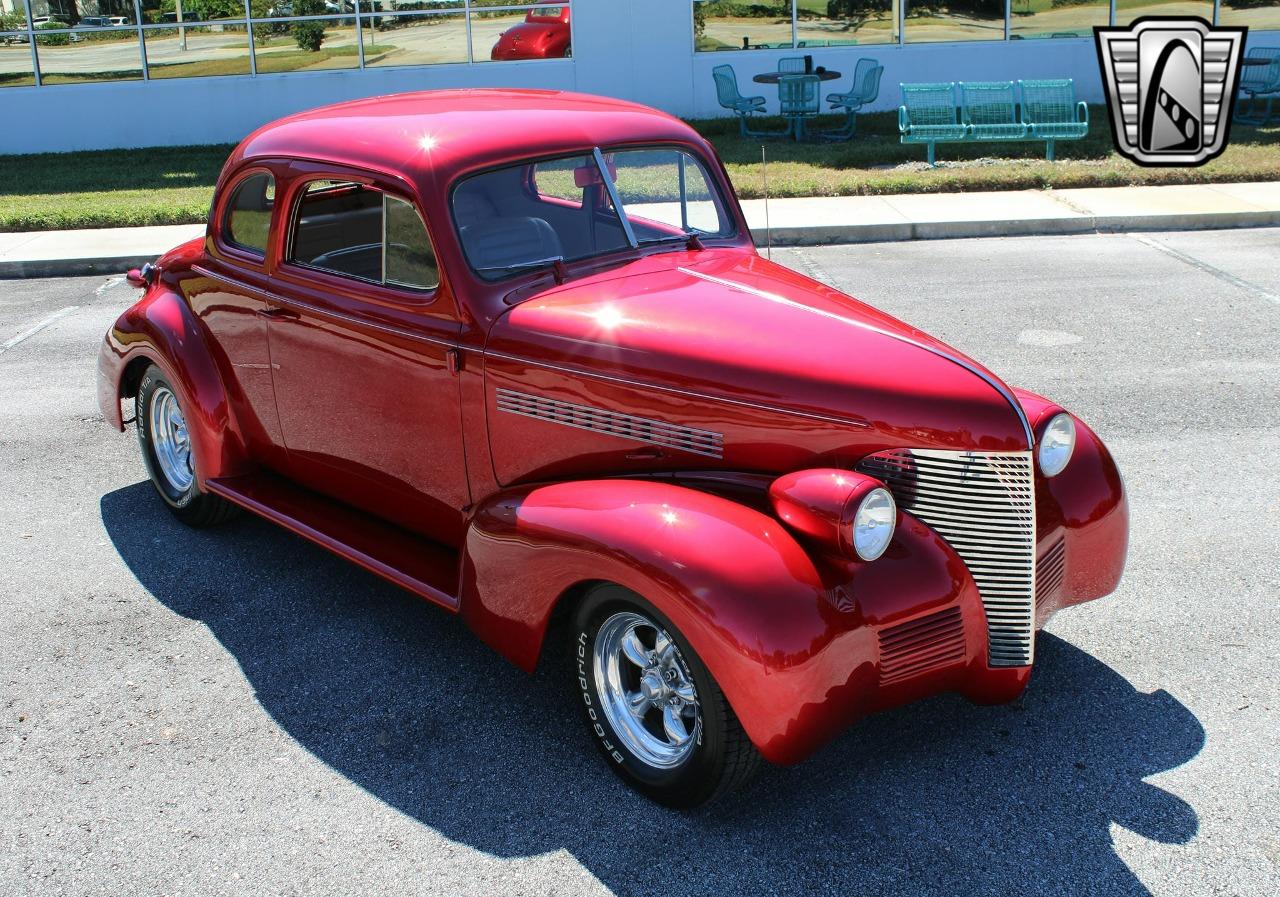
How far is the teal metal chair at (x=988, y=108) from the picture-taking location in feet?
52.5

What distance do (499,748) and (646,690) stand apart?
2.07ft

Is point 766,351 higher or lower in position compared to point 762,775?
higher

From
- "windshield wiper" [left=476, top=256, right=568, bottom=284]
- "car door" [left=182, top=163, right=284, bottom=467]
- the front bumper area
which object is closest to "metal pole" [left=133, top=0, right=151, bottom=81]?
"car door" [left=182, top=163, right=284, bottom=467]

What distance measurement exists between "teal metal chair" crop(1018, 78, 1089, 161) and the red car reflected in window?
7.22m

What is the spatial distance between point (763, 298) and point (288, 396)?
6.87 ft

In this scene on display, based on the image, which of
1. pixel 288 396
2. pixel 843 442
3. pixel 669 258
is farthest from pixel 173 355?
pixel 843 442

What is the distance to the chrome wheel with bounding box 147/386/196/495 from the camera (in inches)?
241

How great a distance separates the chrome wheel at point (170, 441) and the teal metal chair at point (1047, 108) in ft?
40.7

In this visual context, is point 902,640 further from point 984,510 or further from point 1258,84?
point 1258,84

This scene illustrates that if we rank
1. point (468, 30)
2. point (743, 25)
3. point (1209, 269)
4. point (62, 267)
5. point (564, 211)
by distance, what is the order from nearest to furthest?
point (564, 211)
point (1209, 269)
point (62, 267)
point (468, 30)
point (743, 25)

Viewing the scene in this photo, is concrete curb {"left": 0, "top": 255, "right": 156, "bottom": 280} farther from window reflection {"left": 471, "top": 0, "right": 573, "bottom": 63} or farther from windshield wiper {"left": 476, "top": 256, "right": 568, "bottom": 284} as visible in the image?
window reflection {"left": 471, "top": 0, "right": 573, "bottom": 63}

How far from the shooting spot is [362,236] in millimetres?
5309

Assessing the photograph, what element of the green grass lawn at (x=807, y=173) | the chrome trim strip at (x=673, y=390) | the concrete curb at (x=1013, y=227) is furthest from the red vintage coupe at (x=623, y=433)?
the green grass lawn at (x=807, y=173)

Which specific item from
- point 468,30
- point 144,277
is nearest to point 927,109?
point 468,30
